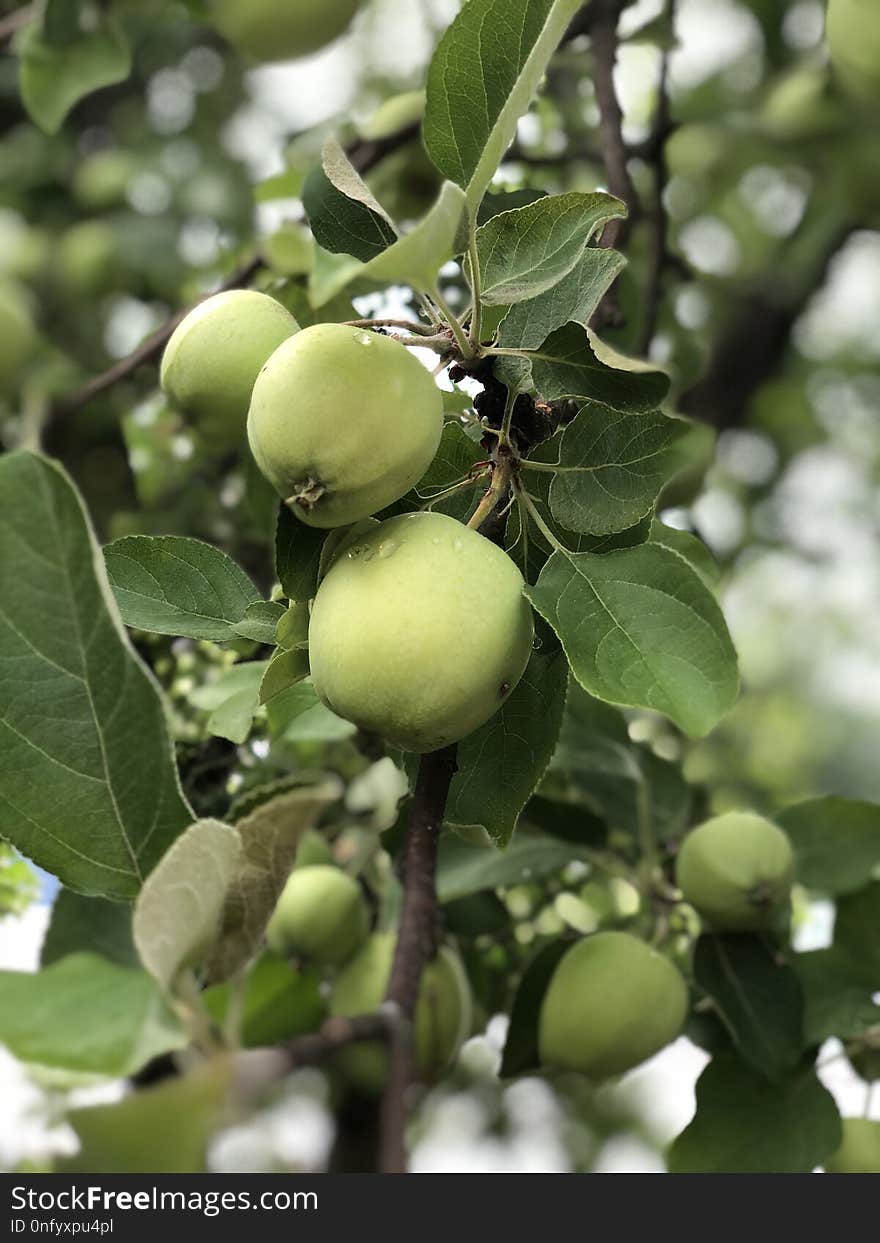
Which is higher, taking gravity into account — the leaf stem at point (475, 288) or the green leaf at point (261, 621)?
the leaf stem at point (475, 288)

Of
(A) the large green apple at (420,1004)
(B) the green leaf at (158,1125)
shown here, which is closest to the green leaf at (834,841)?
(A) the large green apple at (420,1004)

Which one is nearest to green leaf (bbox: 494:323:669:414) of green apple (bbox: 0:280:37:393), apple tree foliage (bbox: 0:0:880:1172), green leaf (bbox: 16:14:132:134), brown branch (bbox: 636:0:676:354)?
apple tree foliage (bbox: 0:0:880:1172)

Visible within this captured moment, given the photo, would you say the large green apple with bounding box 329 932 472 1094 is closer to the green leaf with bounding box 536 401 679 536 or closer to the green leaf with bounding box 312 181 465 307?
the green leaf with bounding box 536 401 679 536

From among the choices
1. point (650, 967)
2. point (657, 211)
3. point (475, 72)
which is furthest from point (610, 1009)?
point (657, 211)

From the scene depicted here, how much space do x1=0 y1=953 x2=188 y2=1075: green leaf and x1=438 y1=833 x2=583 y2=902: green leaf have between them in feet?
2.05

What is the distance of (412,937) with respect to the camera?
55 cm

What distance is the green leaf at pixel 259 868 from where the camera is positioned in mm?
568

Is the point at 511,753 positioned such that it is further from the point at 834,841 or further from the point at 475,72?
the point at 834,841

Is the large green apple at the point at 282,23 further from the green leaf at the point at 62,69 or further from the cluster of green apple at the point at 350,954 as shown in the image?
the cluster of green apple at the point at 350,954

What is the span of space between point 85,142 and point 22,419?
0.93 m

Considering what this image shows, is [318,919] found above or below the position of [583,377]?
below

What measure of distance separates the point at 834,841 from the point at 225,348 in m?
0.81

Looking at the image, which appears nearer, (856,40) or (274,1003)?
(274,1003)

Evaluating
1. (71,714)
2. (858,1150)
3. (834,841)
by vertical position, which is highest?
(71,714)
